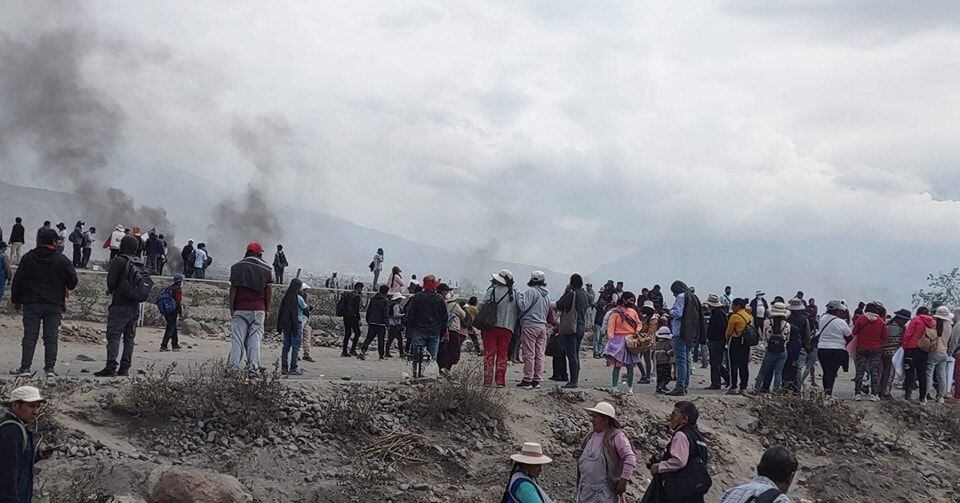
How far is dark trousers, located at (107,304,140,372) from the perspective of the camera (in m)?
11.6

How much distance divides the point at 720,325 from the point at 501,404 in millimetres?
5201

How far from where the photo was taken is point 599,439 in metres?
8.10

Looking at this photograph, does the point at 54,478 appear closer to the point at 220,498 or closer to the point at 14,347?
the point at 220,498

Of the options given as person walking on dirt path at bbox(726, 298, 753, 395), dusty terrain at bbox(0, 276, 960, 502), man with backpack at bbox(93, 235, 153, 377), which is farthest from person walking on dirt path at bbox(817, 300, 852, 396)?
man with backpack at bbox(93, 235, 153, 377)

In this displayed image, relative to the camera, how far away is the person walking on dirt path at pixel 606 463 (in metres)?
7.91

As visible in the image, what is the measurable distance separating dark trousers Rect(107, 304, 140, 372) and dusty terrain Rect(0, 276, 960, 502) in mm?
428

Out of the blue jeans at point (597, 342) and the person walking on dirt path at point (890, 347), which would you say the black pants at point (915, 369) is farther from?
the blue jeans at point (597, 342)

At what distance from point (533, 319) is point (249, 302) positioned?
4.24 metres

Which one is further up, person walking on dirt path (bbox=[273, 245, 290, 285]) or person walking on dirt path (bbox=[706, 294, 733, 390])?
person walking on dirt path (bbox=[273, 245, 290, 285])


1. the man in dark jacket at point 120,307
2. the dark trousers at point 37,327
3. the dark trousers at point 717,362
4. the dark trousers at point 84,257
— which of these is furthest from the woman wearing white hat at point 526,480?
the dark trousers at point 84,257

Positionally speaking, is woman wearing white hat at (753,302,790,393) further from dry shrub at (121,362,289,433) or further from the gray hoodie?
dry shrub at (121,362,289,433)

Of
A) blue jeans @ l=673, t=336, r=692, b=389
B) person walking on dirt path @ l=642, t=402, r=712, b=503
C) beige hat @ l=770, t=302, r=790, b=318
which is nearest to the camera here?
person walking on dirt path @ l=642, t=402, r=712, b=503

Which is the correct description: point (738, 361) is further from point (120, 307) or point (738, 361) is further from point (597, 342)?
point (120, 307)

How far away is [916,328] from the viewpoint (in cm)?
1588
